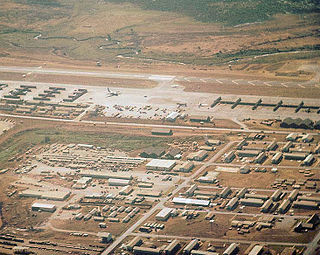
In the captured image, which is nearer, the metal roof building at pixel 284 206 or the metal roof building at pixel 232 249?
the metal roof building at pixel 232 249

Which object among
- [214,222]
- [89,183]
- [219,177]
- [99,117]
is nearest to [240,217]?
[214,222]

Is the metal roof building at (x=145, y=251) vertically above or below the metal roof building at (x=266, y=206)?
below

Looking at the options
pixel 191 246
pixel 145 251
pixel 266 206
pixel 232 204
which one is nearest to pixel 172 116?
pixel 232 204

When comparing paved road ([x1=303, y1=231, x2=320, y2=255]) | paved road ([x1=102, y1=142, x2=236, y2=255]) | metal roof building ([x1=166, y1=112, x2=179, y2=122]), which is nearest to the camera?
paved road ([x1=303, y1=231, x2=320, y2=255])

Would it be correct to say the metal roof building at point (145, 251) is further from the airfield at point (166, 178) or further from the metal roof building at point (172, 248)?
the metal roof building at point (172, 248)

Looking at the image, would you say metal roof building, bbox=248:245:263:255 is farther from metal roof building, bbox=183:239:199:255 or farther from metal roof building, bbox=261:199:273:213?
metal roof building, bbox=261:199:273:213

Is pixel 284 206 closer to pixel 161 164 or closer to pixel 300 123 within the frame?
pixel 161 164

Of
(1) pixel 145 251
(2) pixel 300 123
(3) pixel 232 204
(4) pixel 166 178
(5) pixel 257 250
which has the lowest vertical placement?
(1) pixel 145 251

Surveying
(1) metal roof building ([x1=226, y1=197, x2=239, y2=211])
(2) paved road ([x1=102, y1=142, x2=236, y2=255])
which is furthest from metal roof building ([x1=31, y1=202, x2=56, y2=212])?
(1) metal roof building ([x1=226, y1=197, x2=239, y2=211])

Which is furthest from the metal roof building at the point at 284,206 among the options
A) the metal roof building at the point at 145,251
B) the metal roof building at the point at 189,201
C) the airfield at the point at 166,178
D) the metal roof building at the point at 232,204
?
the metal roof building at the point at 145,251
